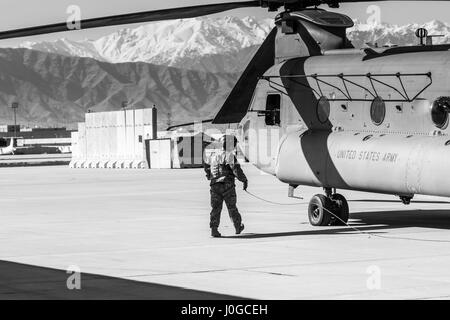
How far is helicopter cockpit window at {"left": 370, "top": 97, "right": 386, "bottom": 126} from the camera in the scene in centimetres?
1988

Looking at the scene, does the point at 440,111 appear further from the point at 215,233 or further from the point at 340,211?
the point at 215,233

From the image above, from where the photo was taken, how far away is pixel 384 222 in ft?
72.7

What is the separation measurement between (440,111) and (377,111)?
5.45 feet

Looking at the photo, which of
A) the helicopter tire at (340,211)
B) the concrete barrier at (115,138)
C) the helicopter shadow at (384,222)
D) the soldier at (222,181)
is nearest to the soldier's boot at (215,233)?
the soldier at (222,181)

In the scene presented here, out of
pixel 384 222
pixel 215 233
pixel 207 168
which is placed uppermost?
pixel 207 168

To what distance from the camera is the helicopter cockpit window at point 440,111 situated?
1853 centimetres

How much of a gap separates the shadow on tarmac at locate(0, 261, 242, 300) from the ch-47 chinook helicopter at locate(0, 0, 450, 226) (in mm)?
4748

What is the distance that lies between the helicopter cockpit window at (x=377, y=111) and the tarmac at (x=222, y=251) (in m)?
2.15

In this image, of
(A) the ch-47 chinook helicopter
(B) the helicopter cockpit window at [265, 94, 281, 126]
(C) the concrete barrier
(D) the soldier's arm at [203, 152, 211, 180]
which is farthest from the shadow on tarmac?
(C) the concrete barrier

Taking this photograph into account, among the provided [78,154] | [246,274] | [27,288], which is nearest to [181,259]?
[246,274]

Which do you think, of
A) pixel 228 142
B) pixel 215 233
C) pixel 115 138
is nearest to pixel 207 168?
pixel 228 142

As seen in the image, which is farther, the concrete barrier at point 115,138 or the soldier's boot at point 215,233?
the concrete barrier at point 115,138

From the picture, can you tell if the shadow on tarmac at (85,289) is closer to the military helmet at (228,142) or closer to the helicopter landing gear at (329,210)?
the military helmet at (228,142)

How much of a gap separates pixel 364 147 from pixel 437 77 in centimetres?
202
